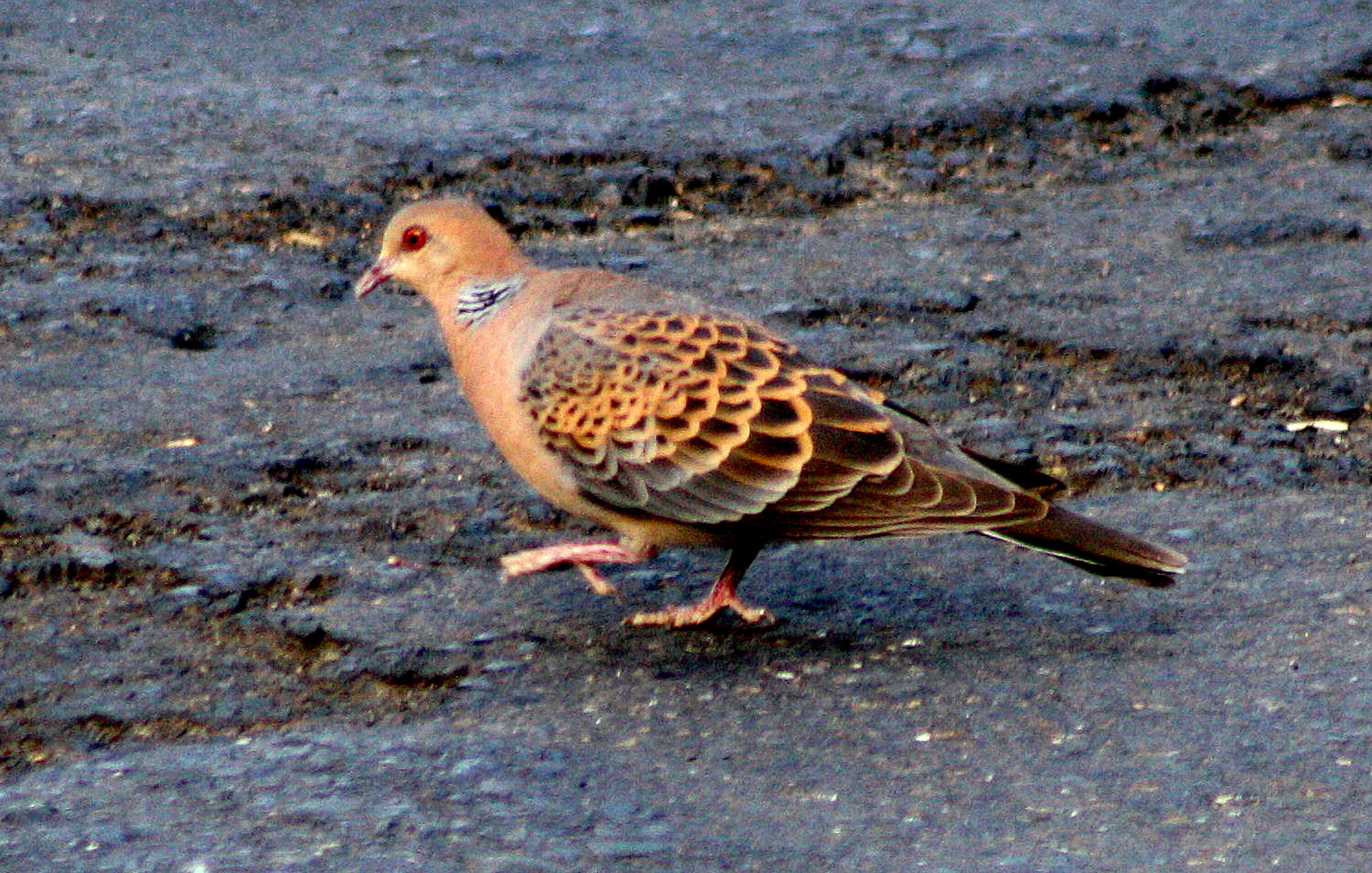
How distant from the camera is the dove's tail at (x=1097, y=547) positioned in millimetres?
3893

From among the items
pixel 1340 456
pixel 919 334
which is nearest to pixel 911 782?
pixel 1340 456

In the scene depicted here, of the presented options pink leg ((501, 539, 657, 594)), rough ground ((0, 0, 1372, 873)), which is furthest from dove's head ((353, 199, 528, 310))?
pink leg ((501, 539, 657, 594))

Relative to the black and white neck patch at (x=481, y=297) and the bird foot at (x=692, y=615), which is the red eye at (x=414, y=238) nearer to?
the black and white neck patch at (x=481, y=297)

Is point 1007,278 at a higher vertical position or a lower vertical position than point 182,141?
lower

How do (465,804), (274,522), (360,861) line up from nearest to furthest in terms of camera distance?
(360,861) → (465,804) → (274,522)

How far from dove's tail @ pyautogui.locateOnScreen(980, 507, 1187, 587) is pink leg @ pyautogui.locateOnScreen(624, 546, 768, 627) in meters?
0.51

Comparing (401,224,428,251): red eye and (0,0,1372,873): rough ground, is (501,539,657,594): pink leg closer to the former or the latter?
(0,0,1372,873): rough ground

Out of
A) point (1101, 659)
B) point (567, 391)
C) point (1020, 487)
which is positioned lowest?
point (1101, 659)

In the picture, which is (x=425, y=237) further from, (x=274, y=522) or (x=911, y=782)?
(x=911, y=782)

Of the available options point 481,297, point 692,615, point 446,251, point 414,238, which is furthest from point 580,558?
point 414,238

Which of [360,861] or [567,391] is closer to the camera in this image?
[360,861]

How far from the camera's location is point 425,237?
186 inches

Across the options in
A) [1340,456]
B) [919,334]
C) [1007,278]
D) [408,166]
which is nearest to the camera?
[1340,456]

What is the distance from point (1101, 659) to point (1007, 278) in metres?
2.42
